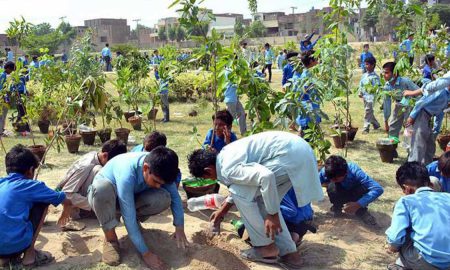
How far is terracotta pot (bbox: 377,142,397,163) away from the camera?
6.58 m

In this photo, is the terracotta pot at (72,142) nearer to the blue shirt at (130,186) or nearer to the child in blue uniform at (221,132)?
the child in blue uniform at (221,132)

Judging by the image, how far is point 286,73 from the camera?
9.71 m

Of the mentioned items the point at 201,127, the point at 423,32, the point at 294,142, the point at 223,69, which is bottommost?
the point at 201,127

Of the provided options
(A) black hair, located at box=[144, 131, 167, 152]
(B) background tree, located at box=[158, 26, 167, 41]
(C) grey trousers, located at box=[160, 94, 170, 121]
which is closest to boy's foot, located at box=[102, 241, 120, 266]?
(A) black hair, located at box=[144, 131, 167, 152]

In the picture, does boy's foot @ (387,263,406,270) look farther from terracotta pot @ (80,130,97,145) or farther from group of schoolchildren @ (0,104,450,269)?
terracotta pot @ (80,130,97,145)

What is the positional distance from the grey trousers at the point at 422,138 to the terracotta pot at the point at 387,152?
73cm

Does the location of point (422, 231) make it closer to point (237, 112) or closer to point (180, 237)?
point (180, 237)

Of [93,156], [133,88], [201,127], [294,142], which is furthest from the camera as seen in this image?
[201,127]

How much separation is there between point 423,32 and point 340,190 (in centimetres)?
321

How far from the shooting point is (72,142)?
25.1ft

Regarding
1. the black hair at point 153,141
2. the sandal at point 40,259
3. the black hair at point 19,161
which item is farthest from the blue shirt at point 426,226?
the black hair at point 19,161

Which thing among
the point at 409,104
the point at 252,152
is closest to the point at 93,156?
the point at 252,152

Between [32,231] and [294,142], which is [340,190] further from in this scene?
[32,231]

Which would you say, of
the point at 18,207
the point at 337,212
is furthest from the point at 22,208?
the point at 337,212
